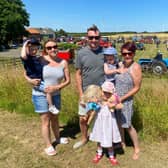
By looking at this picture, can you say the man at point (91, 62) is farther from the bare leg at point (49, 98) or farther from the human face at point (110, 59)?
the bare leg at point (49, 98)

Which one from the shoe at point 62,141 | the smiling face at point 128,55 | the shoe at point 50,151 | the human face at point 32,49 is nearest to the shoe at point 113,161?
the shoe at point 50,151

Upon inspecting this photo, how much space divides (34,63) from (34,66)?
0.05 metres

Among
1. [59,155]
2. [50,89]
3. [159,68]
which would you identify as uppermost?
[50,89]

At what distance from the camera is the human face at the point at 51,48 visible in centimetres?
Result: 434

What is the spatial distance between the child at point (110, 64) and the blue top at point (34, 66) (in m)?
0.90

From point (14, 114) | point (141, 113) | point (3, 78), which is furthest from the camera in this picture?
point (3, 78)

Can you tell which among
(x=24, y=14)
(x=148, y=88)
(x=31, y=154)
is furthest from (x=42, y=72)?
(x=24, y=14)

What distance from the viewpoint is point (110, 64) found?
4234mm

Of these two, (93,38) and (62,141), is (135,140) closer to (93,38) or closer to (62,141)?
(62,141)

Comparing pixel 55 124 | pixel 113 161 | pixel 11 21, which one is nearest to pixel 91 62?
pixel 55 124

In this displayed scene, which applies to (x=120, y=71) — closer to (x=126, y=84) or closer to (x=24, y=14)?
(x=126, y=84)

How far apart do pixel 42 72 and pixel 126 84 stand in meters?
1.22

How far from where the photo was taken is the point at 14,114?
687cm

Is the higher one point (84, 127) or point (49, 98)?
point (49, 98)
